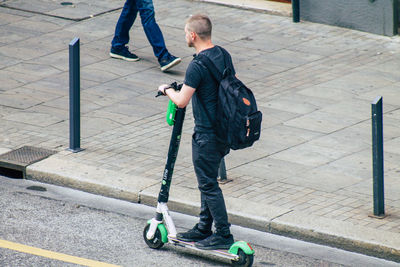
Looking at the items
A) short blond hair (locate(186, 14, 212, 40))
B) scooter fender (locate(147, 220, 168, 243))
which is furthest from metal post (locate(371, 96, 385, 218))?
scooter fender (locate(147, 220, 168, 243))

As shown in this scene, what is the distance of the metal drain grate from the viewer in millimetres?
8961

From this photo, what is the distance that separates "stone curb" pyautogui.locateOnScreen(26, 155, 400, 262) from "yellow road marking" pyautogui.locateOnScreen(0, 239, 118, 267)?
1.37 metres

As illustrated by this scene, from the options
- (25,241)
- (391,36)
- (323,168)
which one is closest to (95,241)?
(25,241)

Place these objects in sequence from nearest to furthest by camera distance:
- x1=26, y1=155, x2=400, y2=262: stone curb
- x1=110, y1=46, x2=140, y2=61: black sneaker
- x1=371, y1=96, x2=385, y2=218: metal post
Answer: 1. x1=26, y1=155, x2=400, y2=262: stone curb
2. x1=371, y1=96, x2=385, y2=218: metal post
3. x1=110, y1=46, x2=140, y2=61: black sneaker

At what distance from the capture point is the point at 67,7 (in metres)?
15.1

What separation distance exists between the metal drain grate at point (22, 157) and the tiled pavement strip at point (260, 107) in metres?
0.13

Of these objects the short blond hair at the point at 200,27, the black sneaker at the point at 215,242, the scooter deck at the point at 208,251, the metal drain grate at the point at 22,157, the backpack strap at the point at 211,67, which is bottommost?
the metal drain grate at the point at 22,157

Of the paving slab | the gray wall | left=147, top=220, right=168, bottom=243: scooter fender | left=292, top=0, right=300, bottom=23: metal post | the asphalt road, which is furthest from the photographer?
left=292, top=0, right=300, bottom=23: metal post

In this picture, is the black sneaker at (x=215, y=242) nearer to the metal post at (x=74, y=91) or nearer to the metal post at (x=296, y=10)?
the metal post at (x=74, y=91)

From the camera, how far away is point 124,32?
41.3 feet

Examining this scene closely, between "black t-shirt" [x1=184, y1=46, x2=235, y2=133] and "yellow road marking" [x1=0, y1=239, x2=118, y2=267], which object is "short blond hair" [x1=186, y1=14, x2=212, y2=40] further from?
"yellow road marking" [x1=0, y1=239, x2=118, y2=267]

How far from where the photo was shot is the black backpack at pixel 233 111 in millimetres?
6535

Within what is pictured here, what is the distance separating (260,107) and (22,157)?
10.3 ft

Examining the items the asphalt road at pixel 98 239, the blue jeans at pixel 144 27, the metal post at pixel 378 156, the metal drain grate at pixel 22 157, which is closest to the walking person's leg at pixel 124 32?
the blue jeans at pixel 144 27
